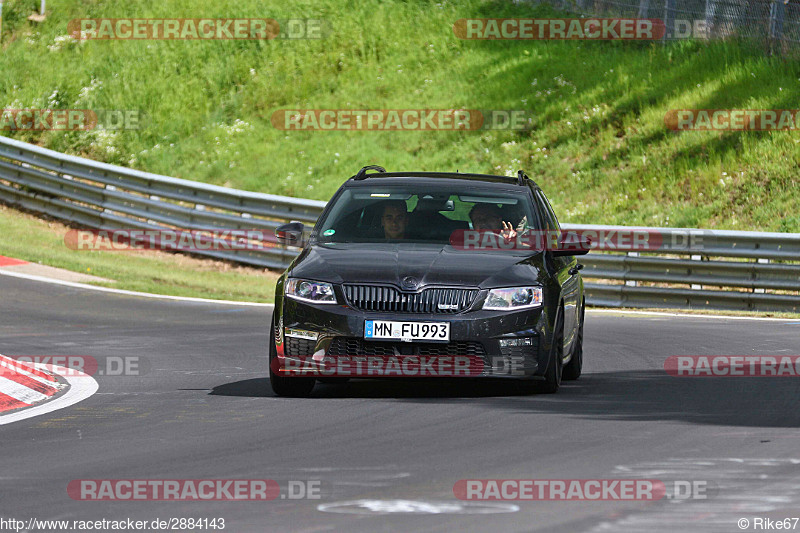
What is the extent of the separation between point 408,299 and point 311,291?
0.69 metres

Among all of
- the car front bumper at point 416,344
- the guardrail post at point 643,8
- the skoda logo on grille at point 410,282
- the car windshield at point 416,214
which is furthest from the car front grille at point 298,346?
the guardrail post at point 643,8

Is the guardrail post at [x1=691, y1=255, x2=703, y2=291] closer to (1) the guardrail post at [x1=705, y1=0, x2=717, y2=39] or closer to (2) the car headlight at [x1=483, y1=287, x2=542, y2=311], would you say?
(1) the guardrail post at [x1=705, y1=0, x2=717, y2=39]

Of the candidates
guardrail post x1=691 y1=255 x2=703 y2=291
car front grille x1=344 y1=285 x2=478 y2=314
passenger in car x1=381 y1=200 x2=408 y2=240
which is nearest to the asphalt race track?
car front grille x1=344 y1=285 x2=478 y2=314

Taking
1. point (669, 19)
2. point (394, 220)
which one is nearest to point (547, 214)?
point (394, 220)

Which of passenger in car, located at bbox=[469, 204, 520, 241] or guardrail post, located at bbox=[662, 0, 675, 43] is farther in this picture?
guardrail post, located at bbox=[662, 0, 675, 43]


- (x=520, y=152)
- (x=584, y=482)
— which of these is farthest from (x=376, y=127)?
(x=584, y=482)

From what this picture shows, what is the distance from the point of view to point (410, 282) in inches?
359

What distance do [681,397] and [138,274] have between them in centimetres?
1281

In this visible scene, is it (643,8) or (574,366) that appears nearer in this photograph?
(574,366)

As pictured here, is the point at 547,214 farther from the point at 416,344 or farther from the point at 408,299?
the point at 416,344

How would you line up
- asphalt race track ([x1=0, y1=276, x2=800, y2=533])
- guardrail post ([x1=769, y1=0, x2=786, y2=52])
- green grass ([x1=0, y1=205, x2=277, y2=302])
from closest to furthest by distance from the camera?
1. asphalt race track ([x1=0, y1=276, x2=800, y2=533])
2. green grass ([x1=0, y1=205, x2=277, y2=302])
3. guardrail post ([x1=769, y1=0, x2=786, y2=52])

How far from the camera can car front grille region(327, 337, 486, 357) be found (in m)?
9.02

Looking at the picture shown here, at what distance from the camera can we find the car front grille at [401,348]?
9.02 m

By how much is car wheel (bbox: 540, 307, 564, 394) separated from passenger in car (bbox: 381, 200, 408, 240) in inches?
53.0
